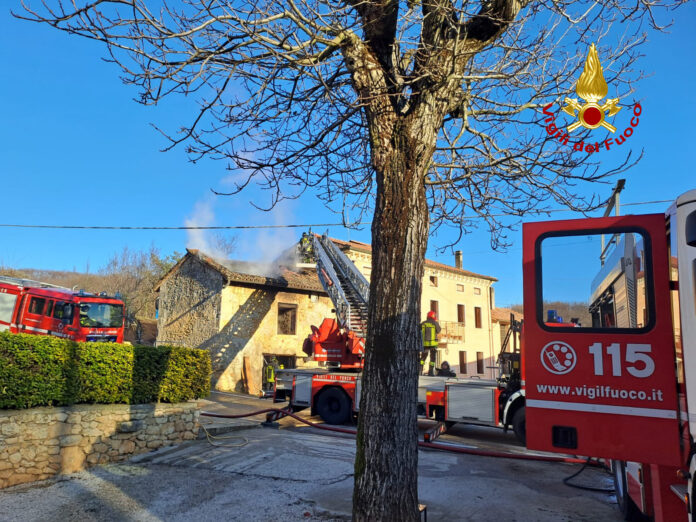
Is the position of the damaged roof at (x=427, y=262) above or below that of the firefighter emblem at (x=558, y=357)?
above

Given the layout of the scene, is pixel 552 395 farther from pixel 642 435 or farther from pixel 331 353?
pixel 331 353

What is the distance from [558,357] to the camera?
3771 millimetres

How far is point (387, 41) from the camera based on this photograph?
467 centimetres

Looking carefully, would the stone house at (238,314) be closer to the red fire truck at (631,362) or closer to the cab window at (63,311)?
the cab window at (63,311)

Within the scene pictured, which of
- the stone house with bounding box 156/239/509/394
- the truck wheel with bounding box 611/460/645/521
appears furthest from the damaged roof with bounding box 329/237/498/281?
the truck wheel with bounding box 611/460/645/521

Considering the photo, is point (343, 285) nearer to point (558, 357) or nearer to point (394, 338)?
point (394, 338)

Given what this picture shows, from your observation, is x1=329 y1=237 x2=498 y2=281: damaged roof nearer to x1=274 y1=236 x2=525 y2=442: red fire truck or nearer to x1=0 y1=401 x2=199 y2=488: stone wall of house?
x1=274 y1=236 x2=525 y2=442: red fire truck

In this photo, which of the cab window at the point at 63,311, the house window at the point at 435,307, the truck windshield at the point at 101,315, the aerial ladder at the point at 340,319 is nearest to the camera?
the aerial ladder at the point at 340,319

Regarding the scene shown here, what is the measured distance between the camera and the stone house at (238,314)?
20031 millimetres

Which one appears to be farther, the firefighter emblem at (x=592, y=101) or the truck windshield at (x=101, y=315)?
the truck windshield at (x=101, y=315)

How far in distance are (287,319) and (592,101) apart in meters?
17.7

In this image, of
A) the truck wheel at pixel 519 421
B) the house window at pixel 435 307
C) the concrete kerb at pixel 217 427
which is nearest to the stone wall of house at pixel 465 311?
the house window at pixel 435 307

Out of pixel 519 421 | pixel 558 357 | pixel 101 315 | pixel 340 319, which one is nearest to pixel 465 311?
pixel 340 319

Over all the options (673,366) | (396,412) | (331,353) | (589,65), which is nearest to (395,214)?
(396,412)
